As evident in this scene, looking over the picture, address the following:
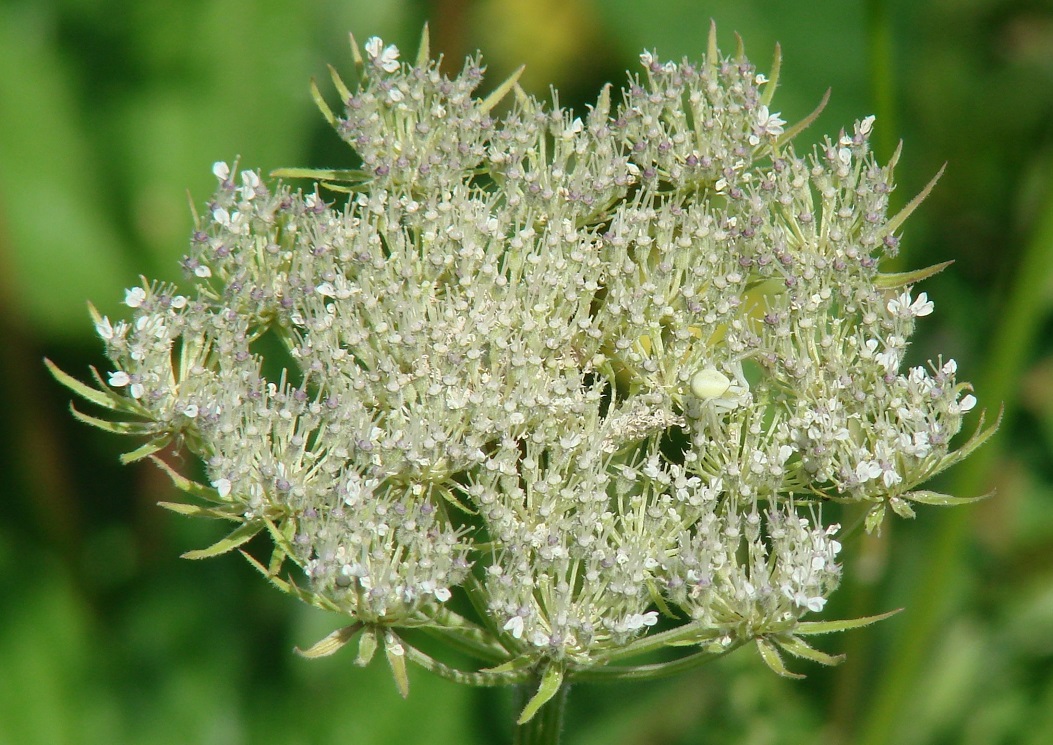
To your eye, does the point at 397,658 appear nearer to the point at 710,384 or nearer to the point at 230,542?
the point at 230,542

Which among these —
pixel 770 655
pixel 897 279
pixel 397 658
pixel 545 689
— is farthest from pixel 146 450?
pixel 897 279

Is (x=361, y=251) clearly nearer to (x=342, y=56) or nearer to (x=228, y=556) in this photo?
(x=228, y=556)

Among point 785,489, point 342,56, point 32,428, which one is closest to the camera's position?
point 785,489

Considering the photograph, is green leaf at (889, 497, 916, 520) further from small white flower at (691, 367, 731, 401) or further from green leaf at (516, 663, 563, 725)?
green leaf at (516, 663, 563, 725)

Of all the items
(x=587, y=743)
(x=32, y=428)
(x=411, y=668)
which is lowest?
(x=587, y=743)

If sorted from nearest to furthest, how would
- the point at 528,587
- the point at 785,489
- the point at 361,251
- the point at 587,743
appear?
the point at 528,587, the point at 785,489, the point at 361,251, the point at 587,743

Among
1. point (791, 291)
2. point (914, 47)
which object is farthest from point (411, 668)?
point (914, 47)
